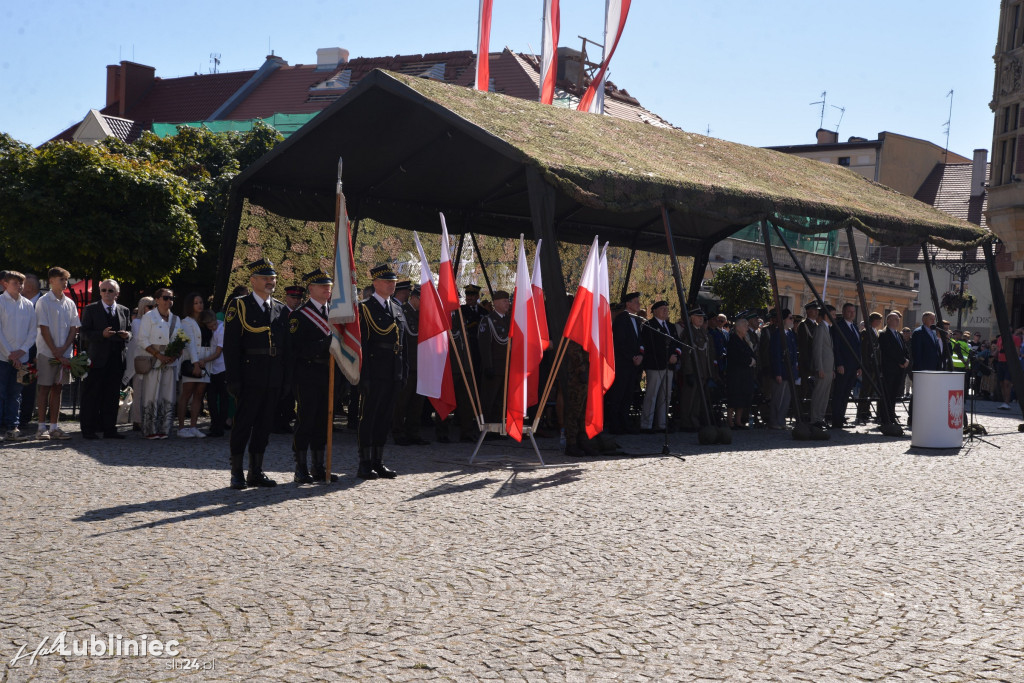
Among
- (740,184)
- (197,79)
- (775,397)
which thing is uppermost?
(197,79)

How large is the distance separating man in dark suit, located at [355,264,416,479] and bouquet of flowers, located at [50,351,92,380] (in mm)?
3854

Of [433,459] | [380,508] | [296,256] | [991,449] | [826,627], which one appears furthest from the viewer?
[296,256]

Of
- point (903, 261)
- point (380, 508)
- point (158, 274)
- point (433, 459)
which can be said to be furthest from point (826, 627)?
point (903, 261)

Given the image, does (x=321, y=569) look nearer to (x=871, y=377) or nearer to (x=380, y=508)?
(x=380, y=508)

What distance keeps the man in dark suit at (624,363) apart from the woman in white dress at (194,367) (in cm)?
514

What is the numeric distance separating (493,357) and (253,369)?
4.62 meters

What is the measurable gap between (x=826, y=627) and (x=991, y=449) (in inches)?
380

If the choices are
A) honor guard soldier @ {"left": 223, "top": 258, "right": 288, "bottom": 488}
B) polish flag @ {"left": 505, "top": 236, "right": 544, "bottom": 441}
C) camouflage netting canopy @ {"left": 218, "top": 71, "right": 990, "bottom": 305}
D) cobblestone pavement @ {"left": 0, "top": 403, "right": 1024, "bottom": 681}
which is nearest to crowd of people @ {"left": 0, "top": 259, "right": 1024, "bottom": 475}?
honor guard soldier @ {"left": 223, "top": 258, "right": 288, "bottom": 488}

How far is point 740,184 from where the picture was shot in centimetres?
1388

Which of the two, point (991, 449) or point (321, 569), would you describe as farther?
point (991, 449)

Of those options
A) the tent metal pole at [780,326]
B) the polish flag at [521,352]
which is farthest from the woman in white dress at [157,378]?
the tent metal pole at [780,326]

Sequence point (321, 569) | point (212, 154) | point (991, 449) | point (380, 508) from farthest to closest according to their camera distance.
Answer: point (212, 154), point (991, 449), point (380, 508), point (321, 569)

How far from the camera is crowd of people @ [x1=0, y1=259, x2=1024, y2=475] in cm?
886

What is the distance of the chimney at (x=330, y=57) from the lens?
56344 millimetres
